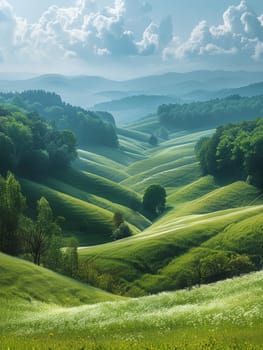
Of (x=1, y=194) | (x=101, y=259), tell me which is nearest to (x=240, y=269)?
(x=101, y=259)

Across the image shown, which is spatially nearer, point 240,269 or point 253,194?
point 240,269

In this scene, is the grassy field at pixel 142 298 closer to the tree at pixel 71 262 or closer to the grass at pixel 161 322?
the grass at pixel 161 322

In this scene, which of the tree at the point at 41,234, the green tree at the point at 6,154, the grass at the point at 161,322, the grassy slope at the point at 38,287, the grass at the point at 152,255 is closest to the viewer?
the grass at the point at 161,322

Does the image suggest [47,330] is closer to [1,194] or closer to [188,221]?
[1,194]

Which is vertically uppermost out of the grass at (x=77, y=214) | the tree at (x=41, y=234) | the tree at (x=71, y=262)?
the tree at (x=41, y=234)

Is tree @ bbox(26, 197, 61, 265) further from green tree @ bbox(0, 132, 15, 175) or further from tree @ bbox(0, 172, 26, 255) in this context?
green tree @ bbox(0, 132, 15, 175)

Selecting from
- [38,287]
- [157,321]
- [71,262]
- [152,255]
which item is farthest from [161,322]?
[152,255]

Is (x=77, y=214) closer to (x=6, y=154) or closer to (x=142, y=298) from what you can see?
(x=6, y=154)

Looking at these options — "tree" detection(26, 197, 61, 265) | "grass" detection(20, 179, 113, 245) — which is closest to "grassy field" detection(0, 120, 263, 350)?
"grass" detection(20, 179, 113, 245)

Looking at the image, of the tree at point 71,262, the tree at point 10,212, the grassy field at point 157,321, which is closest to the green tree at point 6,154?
the tree at point 10,212
